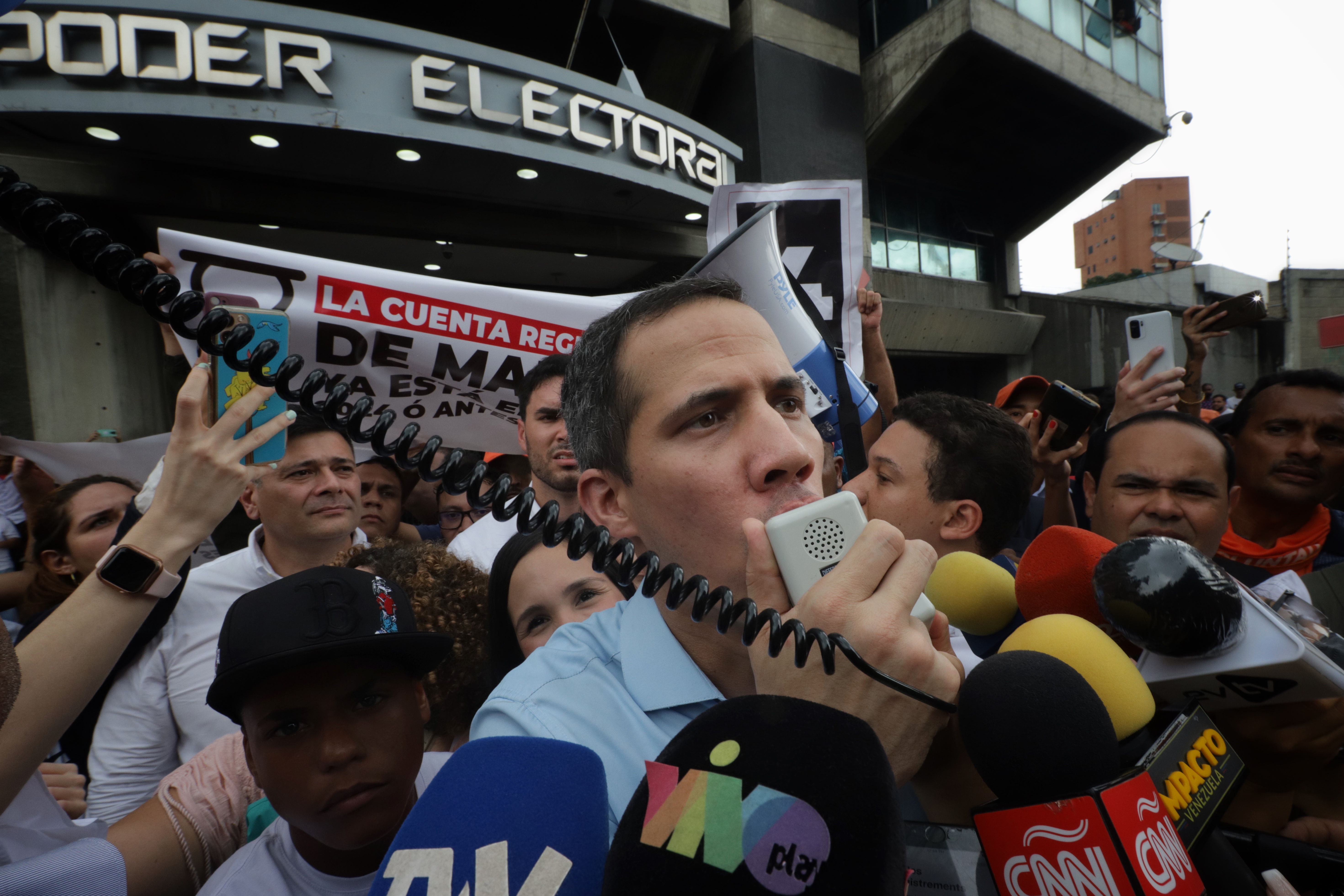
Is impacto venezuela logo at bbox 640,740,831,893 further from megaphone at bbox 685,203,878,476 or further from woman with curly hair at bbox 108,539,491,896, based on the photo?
megaphone at bbox 685,203,878,476

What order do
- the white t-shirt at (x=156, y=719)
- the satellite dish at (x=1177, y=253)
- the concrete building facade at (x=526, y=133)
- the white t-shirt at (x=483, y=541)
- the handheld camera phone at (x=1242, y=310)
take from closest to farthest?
1. the white t-shirt at (x=156, y=719)
2. the white t-shirt at (x=483, y=541)
3. the handheld camera phone at (x=1242, y=310)
4. the concrete building facade at (x=526, y=133)
5. the satellite dish at (x=1177, y=253)

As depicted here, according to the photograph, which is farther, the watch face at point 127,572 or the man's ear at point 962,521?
the man's ear at point 962,521

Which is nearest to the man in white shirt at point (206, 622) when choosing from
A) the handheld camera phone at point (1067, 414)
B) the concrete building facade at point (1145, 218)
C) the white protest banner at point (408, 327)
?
the white protest banner at point (408, 327)

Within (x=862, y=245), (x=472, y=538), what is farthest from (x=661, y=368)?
(x=862, y=245)

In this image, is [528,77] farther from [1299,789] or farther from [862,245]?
[1299,789]

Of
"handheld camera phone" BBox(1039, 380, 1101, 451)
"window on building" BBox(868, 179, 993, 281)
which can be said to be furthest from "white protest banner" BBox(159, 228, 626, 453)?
"window on building" BBox(868, 179, 993, 281)

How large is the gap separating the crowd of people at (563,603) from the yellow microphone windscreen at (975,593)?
22 centimetres

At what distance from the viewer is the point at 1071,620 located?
3.19 ft

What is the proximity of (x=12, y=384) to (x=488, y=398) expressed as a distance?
20.6 feet

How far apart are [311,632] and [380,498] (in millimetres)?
3069

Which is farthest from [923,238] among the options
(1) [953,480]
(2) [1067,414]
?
(1) [953,480]

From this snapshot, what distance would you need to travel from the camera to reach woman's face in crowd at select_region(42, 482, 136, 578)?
3.24 metres

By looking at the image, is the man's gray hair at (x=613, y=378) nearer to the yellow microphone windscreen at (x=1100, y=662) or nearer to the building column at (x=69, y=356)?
the yellow microphone windscreen at (x=1100, y=662)

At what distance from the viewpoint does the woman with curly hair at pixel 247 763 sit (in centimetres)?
167
